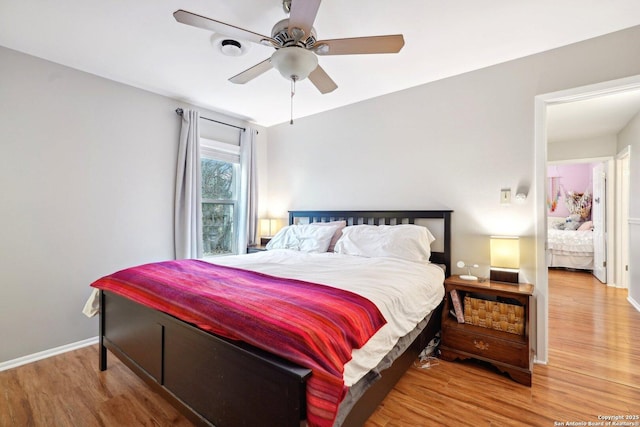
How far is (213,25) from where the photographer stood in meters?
→ 1.60

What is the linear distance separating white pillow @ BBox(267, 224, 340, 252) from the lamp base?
1.64 m

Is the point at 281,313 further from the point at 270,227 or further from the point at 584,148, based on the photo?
the point at 584,148

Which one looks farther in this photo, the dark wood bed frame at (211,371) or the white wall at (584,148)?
the white wall at (584,148)

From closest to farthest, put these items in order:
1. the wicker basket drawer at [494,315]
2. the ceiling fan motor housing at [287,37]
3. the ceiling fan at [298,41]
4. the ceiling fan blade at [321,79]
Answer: the ceiling fan at [298,41] < the ceiling fan motor housing at [287,37] < the ceiling fan blade at [321,79] < the wicker basket drawer at [494,315]

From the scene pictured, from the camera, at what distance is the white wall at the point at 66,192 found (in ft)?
8.04

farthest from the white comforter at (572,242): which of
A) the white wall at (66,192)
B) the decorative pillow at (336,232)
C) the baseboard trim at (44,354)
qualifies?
the baseboard trim at (44,354)

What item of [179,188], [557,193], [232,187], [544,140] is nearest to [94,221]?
[179,188]

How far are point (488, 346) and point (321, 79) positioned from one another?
2479 mm

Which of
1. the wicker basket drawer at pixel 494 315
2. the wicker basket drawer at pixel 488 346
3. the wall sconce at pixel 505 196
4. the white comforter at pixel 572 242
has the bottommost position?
the wicker basket drawer at pixel 488 346

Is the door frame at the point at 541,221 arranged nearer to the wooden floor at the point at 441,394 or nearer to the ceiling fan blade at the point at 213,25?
the wooden floor at the point at 441,394

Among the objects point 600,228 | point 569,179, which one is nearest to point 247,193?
point 600,228

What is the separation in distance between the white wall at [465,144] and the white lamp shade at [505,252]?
0.64ft

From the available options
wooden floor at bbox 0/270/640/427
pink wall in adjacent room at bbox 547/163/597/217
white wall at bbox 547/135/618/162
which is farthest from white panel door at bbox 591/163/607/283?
wooden floor at bbox 0/270/640/427

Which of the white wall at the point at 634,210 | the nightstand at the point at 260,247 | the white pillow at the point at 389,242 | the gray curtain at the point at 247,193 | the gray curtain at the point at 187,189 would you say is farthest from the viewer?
the gray curtain at the point at 247,193
